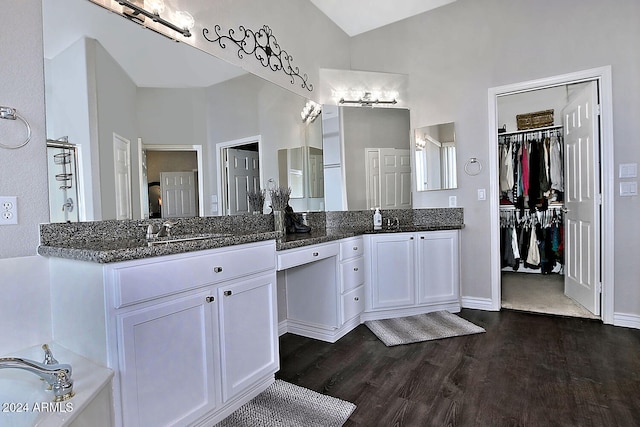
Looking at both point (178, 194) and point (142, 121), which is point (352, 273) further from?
point (142, 121)

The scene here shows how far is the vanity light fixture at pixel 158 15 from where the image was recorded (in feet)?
5.90

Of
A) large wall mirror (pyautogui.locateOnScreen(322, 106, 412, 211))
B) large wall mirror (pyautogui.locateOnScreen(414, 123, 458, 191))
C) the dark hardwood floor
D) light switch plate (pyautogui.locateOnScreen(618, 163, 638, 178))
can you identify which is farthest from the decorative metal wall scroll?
light switch plate (pyautogui.locateOnScreen(618, 163, 638, 178))

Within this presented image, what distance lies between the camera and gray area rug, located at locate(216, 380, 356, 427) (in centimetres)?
166

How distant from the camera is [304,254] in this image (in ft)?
7.41

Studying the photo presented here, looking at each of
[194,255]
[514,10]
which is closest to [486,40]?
[514,10]

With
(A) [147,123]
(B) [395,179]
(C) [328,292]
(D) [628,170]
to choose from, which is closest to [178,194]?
(A) [147,123]

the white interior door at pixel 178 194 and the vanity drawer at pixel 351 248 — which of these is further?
the vanity drawer at pixel 351 248

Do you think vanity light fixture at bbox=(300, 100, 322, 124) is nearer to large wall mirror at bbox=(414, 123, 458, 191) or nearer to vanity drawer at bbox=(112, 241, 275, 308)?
large wall mirror at bbox=(414, 123, 458, 191)

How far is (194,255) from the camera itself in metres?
1.49

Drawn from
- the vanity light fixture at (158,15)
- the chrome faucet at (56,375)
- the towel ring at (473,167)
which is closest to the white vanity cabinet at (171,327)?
the chrome faucet at (56,375)

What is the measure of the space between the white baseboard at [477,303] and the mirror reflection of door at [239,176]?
7.60 feet

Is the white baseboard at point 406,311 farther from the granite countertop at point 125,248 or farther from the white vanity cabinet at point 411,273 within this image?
the granite countertop at point 125,248

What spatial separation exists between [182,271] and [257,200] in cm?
124

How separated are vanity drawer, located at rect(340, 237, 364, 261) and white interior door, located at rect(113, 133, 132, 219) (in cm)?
150
